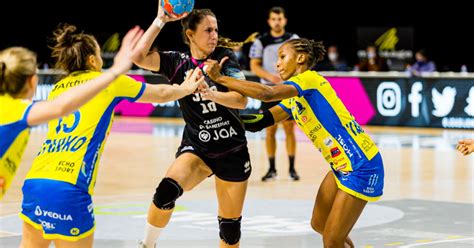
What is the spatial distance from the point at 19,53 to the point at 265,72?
27.1 feet

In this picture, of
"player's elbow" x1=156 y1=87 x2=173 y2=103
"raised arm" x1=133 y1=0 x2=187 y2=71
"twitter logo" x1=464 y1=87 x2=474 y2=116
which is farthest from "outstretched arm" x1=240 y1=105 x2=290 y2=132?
"twitter logo" x1=464 y1=87 x2=474 y2=116

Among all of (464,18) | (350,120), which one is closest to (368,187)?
(350,120)

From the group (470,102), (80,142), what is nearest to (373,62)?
(470,102)

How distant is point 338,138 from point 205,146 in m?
1.03

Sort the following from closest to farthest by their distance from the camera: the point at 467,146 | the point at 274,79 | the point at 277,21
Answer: the point at 467,146, the point at 274,79, the point at 277,21

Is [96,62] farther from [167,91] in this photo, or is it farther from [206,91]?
[206,91]

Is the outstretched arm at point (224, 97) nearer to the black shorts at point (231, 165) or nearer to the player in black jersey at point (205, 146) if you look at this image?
the player in black jersey at point (205, 146)

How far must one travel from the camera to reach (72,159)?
5164mm

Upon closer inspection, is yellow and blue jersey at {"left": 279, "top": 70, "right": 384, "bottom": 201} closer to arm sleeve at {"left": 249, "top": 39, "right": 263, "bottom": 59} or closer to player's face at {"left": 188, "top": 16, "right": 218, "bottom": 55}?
player's face at {"left": 188, "top": 16, "right": 218, "bottom": 55}

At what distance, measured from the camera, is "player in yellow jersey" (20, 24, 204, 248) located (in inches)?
199

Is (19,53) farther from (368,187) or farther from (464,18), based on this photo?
(464,18)

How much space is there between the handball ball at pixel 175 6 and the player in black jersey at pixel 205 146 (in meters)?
0.49

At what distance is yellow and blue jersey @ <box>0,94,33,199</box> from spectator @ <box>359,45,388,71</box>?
1791cm

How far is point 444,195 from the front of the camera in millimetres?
10977
